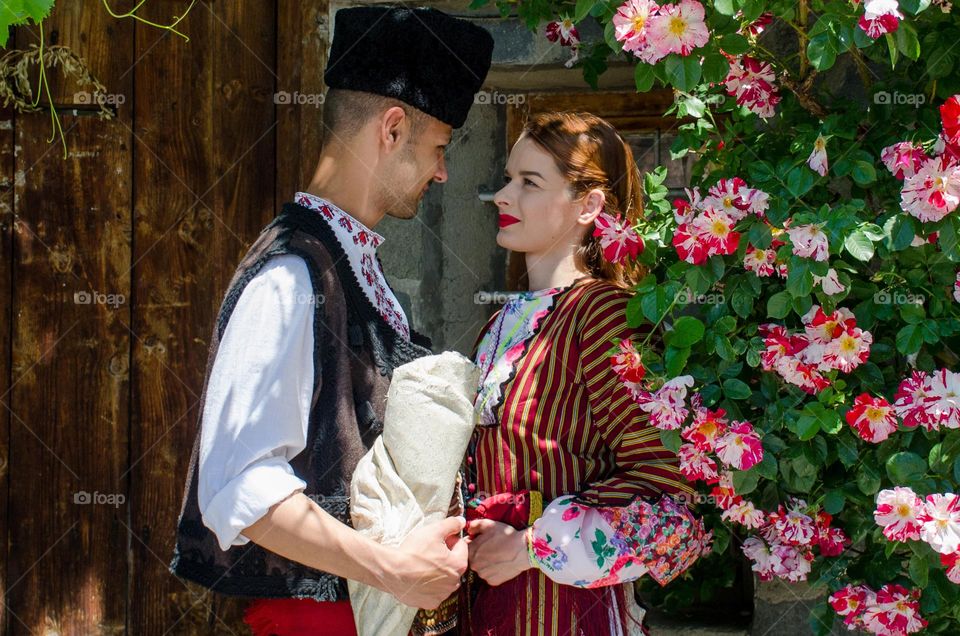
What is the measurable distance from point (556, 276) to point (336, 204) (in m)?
0.45

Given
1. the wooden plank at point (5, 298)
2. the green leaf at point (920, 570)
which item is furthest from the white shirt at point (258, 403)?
the wooden plank at point (5, 298)

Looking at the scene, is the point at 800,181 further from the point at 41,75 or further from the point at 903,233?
the point at 41,75

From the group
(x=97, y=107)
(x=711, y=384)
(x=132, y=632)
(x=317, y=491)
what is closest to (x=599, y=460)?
(x=711, y=384)

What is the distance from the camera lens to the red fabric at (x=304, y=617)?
2.00 meters

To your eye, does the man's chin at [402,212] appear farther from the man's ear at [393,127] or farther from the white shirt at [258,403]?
the white shirt at [258,403]

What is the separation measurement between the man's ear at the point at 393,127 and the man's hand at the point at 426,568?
0.71 m

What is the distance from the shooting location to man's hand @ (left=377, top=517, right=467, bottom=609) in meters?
1.87

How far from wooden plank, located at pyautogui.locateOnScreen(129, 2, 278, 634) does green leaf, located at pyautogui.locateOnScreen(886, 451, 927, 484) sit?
170cm

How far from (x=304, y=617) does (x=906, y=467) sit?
101 cm

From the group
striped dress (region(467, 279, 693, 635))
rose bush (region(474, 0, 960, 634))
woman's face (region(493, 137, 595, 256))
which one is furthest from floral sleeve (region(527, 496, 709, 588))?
woman's face (region(493, 137, 595, 256))

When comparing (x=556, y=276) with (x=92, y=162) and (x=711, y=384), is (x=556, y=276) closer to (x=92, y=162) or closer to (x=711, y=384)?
(x=711, y=384)

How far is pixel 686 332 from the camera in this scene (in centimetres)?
195

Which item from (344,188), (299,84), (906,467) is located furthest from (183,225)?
(906,467)

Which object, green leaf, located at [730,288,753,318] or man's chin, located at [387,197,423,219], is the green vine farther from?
green leaf, located at [730,288,753,318]
